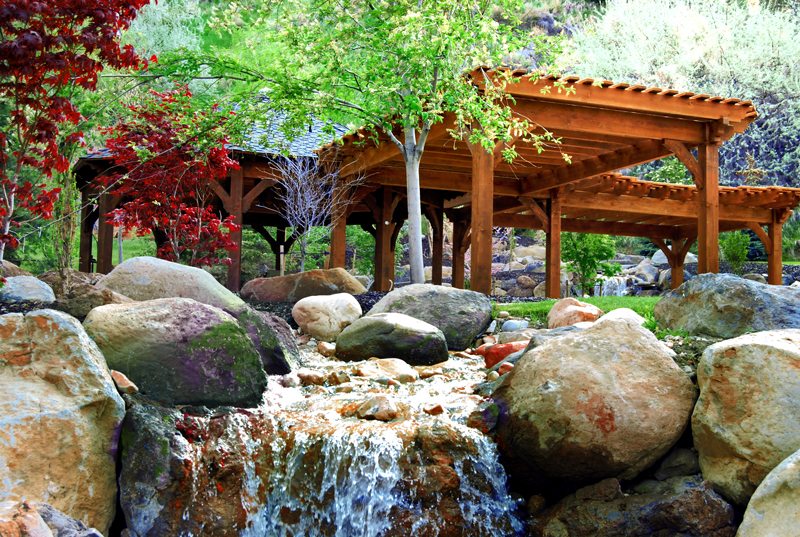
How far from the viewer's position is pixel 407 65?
9.30 meters

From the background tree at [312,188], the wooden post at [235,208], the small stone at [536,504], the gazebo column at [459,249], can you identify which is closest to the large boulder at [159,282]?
the small stone at [536,504]

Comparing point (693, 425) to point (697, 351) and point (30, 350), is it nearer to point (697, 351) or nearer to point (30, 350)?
point (697, 351)

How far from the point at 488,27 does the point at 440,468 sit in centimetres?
590

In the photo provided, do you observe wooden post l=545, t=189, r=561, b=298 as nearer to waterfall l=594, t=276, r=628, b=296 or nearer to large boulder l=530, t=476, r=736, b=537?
waterfall l=594, t=276, r=628, b=296

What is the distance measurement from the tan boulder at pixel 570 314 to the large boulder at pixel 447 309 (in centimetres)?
72

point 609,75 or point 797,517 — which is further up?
point 609,75

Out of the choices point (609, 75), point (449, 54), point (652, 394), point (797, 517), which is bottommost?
point (797, 517)

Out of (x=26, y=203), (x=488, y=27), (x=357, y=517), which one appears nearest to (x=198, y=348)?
(x=357, y=517)

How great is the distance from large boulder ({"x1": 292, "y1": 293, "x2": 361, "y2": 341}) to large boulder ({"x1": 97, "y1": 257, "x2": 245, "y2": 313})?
180cm

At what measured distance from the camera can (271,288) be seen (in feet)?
33.9

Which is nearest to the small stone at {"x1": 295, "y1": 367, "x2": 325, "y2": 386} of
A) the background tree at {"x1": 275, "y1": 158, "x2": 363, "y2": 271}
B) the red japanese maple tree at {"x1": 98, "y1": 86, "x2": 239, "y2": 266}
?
the red japanese maple tree at {"x1": 98, "y1": 86, "x2": 239, "y2": 266}

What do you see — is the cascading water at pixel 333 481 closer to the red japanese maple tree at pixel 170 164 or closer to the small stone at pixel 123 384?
the small stone at pixel 123 384

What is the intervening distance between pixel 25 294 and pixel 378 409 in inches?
145

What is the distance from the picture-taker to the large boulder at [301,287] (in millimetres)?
10164
